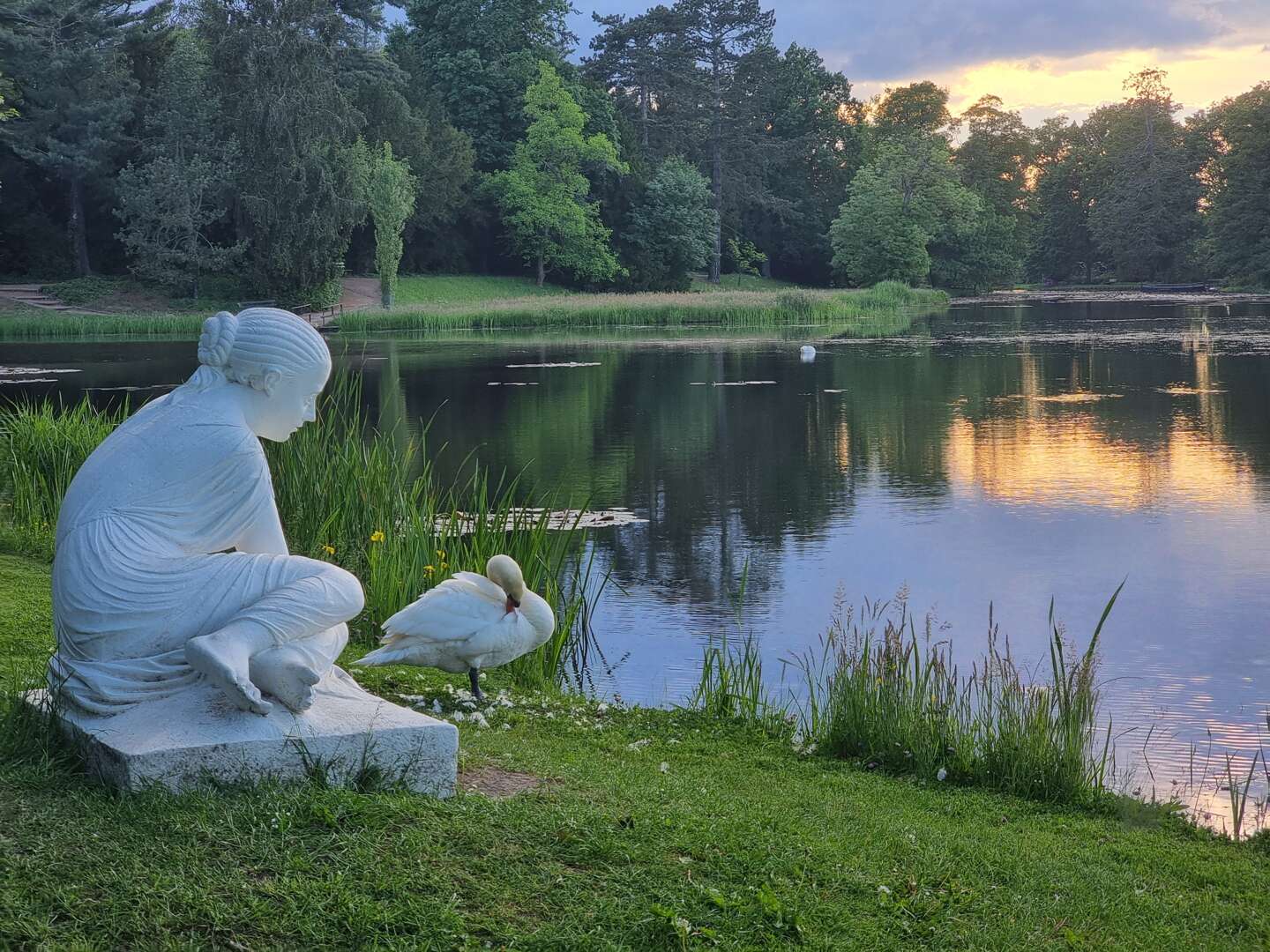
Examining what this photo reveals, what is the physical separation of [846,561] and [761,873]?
733 cm

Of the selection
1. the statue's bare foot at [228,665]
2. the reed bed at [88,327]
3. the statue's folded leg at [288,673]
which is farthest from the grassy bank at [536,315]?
the statue's bare foot at [228,665]

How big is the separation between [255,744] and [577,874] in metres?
1.02

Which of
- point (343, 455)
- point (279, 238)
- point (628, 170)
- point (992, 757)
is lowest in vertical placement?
point (992, 757)

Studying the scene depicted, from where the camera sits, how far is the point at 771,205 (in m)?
70.5

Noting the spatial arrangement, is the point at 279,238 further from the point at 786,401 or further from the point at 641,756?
the point at 641,756

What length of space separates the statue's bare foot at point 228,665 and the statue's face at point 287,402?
0.74 m

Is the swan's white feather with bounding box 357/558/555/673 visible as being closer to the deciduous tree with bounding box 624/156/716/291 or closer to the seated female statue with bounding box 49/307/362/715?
the seated female statue with bounding box 49/307/362/715

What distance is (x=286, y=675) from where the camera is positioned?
3.91m

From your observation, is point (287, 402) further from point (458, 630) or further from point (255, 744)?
point (458, 630)

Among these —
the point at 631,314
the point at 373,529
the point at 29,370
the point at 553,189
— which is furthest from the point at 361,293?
the point at 373,529

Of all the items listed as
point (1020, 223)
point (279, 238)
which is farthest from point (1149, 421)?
point (1020, 223)

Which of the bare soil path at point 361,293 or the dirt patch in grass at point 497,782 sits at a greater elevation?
the bare soil path at point 361,293

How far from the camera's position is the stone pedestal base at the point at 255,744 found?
371cm

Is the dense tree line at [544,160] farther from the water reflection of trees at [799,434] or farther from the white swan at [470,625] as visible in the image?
the white swan at [470,625]
